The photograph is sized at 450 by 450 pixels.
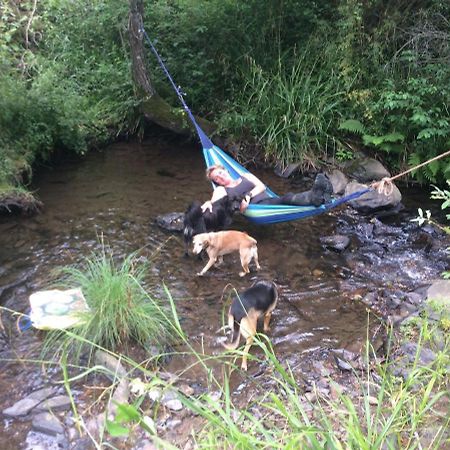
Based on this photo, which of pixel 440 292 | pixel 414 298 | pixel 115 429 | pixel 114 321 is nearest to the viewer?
pixel 115 429

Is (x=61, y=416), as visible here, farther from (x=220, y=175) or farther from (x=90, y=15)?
(x=90, y=15)

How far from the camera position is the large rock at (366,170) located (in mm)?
6496

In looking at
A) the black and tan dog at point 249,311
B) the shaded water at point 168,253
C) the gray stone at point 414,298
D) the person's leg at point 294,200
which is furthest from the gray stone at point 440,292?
the person's leg at point 294,200

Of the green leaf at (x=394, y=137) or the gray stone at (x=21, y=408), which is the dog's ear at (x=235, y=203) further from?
the gray stone at (x=21, y=408)

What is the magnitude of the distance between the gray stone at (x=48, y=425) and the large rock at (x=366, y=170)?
16.2 feet

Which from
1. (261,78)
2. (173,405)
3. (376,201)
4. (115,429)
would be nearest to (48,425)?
(173,405)

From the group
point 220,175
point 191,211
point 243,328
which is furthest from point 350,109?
point 243,328

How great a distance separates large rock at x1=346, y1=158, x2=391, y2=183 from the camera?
650cm

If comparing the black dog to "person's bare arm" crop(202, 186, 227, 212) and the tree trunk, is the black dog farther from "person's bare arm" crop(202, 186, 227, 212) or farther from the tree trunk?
the tree trunk

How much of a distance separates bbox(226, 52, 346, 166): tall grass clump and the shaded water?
19.2 inches

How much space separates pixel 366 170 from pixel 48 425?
5.10 metres

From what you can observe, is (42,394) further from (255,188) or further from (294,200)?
(255,188)

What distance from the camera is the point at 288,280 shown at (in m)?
4.51

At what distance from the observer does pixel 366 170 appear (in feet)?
21.5
